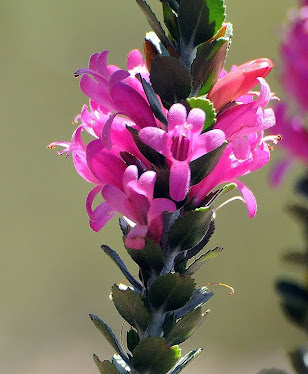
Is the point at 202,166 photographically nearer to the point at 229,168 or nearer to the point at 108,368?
the point at 229,168

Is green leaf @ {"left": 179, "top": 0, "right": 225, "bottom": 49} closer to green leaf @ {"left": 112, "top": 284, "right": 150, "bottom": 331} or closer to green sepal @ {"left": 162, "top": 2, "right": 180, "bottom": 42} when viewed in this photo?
green sepal @ {"left": 162, "top": 2, "right": 180, "bottom": 42}

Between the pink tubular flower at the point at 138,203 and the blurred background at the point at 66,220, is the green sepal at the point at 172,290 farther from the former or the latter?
the blurred background at the point at 66,220

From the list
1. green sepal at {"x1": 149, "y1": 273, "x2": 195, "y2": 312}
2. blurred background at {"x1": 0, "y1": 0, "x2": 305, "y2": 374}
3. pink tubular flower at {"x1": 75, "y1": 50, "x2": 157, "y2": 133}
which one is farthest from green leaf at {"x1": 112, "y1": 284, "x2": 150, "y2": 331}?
blurred background at {"x1": 0, "y1": 0, "x2": 305, "y2": 374}

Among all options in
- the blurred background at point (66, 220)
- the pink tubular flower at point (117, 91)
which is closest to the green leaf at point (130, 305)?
the pink tubular flower at point (117, 91)

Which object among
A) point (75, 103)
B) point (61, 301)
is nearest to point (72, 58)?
point (75, 103)

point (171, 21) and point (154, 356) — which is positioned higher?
point (171, 21)

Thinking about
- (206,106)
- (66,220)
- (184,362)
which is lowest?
(184,362)

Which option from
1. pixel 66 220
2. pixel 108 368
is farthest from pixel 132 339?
pixel 66 220
